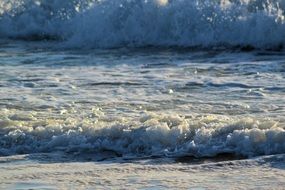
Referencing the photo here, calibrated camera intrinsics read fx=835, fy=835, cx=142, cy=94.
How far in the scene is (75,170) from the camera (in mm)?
6133

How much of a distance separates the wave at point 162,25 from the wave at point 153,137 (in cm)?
A: 665

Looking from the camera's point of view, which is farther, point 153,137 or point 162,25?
point 162,25

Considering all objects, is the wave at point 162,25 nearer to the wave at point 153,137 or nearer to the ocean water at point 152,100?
the ocean water at point 152,100

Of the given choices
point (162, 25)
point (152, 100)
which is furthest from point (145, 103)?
point (162, 25)

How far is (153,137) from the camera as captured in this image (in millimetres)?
6844

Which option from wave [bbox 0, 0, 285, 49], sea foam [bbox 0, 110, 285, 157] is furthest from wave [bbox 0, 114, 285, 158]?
wave [bbox 0, 0, 285, 49]

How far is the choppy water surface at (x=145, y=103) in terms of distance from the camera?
22.2ft

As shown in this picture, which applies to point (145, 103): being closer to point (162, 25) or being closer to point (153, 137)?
point (153, 137)

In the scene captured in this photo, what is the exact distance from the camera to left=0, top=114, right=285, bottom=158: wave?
21.6ft

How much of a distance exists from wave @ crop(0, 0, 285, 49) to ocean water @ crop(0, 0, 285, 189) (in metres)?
0.03

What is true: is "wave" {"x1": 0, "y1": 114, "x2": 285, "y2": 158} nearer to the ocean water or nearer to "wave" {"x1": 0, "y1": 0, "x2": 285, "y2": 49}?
the ocean water

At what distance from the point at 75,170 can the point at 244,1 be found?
979cm

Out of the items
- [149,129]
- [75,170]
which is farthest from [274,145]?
[75,170]

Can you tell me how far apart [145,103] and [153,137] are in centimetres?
169
